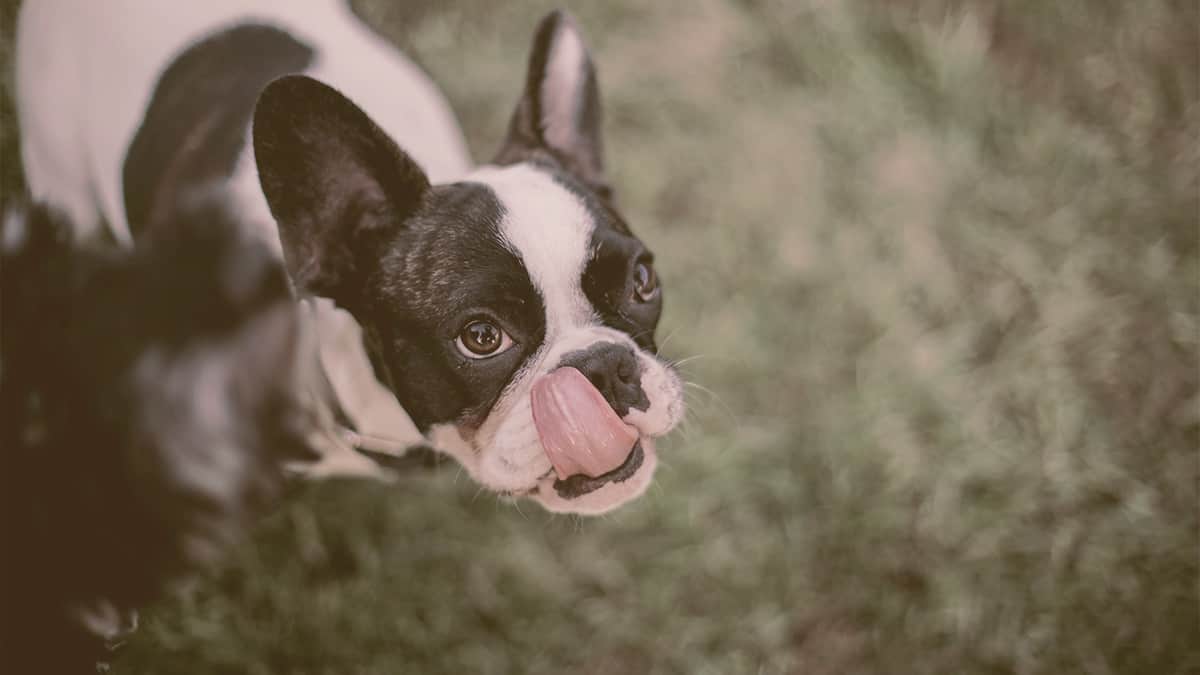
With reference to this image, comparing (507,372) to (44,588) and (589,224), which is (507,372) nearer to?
(589,224)

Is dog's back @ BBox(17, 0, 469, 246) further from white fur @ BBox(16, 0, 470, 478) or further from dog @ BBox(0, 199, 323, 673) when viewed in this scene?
dog @ BBox(0, 199, 323, 673)

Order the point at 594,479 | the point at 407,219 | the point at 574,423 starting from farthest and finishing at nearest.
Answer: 1. the point at 407,219
2. the point at 594,479
3. the point at 574,423

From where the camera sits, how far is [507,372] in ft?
5.92

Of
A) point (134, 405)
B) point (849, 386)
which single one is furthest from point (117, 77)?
point (849, 386)

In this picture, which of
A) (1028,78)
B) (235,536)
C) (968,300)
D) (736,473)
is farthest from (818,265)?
(235,536)

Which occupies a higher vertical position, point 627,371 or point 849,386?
point 627,371

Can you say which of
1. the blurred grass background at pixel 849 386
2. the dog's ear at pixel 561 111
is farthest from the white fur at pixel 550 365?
the blurred grass background at pixel 849 386

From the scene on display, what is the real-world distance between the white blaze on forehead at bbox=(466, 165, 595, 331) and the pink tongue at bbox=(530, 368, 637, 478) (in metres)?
0.20

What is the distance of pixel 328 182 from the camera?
→ 1.79 meters

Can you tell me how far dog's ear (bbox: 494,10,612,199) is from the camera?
2.15m

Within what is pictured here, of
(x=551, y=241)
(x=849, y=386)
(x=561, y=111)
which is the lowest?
(x=849, y=386)

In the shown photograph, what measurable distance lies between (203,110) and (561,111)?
0.91 m

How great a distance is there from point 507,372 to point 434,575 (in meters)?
1.15

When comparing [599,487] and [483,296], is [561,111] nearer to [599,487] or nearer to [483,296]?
[483,296]
